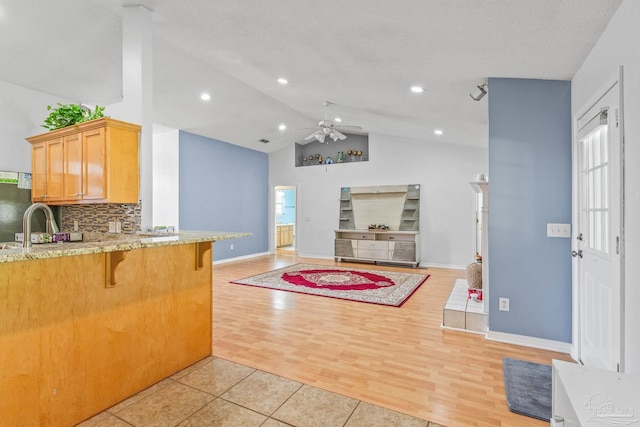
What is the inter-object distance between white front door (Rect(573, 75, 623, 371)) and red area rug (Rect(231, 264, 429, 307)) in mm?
2109

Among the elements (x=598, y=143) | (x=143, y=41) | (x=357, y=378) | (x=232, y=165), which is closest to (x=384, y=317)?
(x=357, y=378)

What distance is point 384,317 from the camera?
147 inches

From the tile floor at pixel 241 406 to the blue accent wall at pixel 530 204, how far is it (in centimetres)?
175

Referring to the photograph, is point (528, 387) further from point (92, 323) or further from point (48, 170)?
point (48, 170)

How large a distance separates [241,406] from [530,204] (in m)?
2.97

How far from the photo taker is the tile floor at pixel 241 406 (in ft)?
6.18

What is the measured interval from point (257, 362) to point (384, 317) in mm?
1698

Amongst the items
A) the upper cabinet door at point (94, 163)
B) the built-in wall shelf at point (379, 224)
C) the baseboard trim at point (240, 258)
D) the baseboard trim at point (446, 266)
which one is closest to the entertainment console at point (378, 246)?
the built-in wall shelf at point (379, 224)

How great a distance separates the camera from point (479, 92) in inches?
134

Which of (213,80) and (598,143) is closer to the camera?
(598,143)

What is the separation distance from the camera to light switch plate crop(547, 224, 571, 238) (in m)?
2.82

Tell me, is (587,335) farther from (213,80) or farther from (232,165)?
(232,165)

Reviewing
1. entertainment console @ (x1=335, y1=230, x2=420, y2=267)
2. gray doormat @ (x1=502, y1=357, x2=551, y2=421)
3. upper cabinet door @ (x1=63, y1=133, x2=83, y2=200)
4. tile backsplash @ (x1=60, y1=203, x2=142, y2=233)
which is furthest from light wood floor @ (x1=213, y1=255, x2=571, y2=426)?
entertainment console @ (x1=335, y1=230, x2=420, y2=267)

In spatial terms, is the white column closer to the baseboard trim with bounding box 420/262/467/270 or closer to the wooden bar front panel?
the wooden bar front panel
